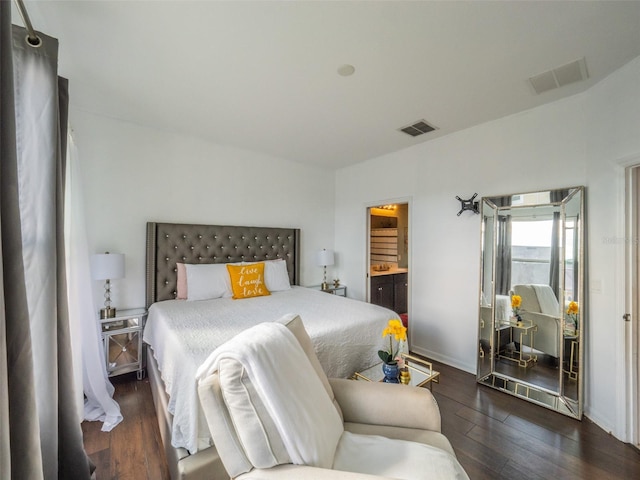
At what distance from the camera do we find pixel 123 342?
2.62 metres

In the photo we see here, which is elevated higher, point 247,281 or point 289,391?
point 247,281

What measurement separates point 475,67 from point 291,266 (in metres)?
3.10

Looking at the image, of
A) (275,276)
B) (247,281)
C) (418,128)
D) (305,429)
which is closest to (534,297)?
(418,128)

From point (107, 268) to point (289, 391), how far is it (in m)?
2.36

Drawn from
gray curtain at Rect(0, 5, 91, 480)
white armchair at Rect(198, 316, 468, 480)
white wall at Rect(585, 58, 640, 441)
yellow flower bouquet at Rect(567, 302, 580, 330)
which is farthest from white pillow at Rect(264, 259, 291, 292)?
white wall at Rect(585, 58, 640, 441)

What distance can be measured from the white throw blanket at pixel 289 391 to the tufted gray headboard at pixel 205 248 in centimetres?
230

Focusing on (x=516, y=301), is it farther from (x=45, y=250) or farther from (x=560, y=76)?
(x=45, y=250)

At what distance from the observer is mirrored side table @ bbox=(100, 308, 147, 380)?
2541mm

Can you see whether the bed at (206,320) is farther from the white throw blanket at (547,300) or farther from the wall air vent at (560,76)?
the wall air vent at (560,76)

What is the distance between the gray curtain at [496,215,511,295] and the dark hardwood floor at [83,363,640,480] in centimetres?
101

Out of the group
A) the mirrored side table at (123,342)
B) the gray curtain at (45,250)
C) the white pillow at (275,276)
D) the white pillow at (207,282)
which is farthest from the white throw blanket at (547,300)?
the mirrored side table at (123,342)

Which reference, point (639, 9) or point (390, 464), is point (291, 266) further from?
point (639, 9)

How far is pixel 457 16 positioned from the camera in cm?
156

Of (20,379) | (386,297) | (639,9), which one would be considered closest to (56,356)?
(20,379)
